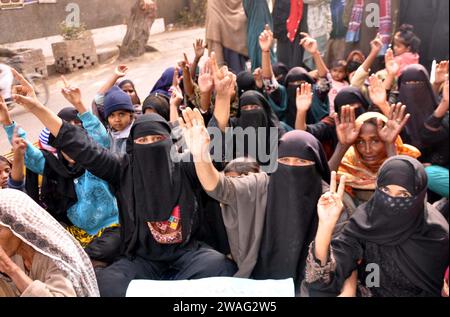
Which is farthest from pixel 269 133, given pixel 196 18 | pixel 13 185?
pixel 196 18

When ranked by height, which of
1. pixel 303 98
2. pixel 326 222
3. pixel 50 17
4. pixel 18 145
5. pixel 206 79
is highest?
pixel 50 17

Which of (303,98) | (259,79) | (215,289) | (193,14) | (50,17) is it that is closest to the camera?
(215,289)

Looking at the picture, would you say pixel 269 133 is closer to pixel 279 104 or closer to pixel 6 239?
pixel 279 104

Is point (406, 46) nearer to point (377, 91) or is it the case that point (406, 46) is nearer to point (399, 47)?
point (399, 47)

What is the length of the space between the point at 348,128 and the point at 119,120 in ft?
4.49

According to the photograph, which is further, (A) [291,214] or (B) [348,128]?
(B) [348,128]

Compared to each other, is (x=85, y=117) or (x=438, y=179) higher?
(x=85, y=117)

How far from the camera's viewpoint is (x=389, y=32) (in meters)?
3.54

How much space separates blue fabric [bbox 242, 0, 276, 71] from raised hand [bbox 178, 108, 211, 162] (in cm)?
247

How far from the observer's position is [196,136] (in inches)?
70.9

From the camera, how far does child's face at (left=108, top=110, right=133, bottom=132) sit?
2.71 m

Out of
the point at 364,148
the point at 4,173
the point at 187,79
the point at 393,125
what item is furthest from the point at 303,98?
the point at 4,173

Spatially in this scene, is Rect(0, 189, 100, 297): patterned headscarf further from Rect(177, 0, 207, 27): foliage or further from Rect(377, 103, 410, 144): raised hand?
Result: Rect(177, 0, 207, 27): foliage

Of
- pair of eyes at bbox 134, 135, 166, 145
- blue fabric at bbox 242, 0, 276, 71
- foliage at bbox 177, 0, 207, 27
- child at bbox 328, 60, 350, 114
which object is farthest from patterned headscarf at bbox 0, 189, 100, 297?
foliage at bbox 177, 0, 207, 27
